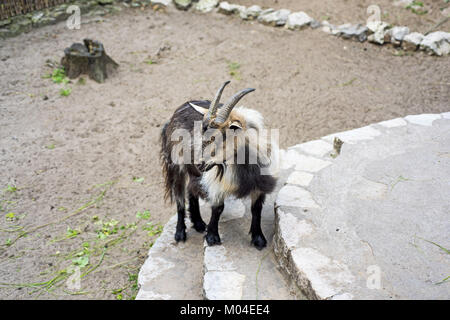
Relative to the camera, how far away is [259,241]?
3320 mm

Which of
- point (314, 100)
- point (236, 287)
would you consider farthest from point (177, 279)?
point (314, 100)

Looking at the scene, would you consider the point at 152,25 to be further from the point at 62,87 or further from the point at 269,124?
the point at 269,124

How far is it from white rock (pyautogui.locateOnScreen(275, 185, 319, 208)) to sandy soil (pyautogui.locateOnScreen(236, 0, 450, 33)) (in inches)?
220

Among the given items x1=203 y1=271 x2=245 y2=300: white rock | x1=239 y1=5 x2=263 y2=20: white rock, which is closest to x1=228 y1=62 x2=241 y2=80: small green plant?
x1=239 y1=5 x2=263 y2=20: white rock

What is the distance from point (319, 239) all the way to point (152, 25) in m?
7.02

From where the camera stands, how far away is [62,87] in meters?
6.67

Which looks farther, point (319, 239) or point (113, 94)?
point (113, 94)

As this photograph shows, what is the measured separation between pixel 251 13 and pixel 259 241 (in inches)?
263

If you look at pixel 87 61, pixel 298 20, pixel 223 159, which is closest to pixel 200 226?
→ pixel 223 159

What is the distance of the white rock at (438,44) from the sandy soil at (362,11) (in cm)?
48

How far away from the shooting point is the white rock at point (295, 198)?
340 centimetres

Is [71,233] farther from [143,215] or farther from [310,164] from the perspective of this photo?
[310,164]

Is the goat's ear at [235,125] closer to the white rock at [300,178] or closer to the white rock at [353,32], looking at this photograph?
the white rock at [300,178]

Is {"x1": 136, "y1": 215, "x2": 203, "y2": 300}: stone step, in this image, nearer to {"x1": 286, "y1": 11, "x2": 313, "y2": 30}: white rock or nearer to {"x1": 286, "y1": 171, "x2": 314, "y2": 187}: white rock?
{"x1": 286, "y1": 171, "x2": 314, "y2": 187}: white rock
